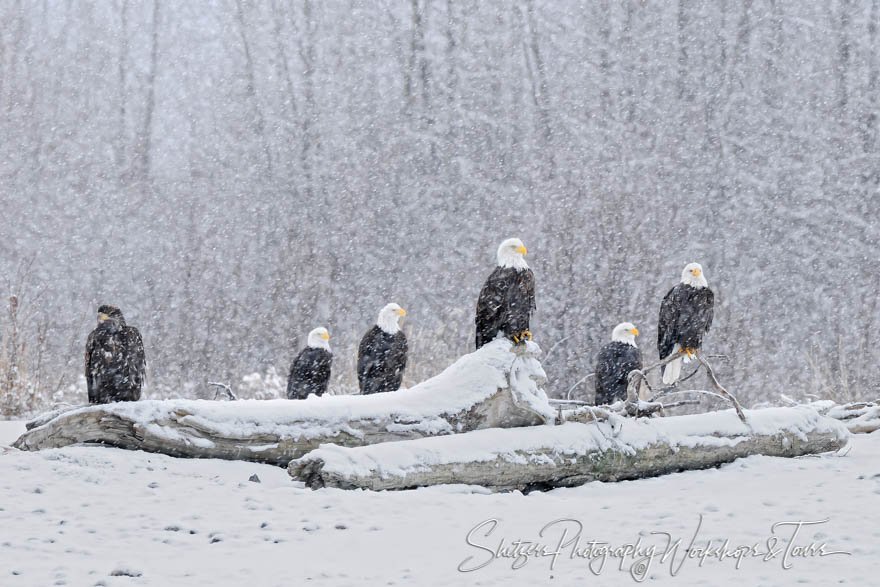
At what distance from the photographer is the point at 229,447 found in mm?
4031

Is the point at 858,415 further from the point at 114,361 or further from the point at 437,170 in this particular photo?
the point at 437,170

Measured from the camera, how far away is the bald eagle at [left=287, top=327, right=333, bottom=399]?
7160 mm

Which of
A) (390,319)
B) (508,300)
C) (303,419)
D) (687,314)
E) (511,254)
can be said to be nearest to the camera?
(303,419)

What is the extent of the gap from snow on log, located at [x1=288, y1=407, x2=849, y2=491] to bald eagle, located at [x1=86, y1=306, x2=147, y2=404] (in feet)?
6.13

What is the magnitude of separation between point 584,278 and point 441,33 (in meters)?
5.75

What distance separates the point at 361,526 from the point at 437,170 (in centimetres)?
1297

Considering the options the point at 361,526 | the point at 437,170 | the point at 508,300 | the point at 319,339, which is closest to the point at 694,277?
the point at 508,300

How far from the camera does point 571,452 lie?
13.7 ft

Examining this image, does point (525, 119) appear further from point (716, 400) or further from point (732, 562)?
point (732, 562)

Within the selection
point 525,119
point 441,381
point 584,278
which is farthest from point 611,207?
point 441,381

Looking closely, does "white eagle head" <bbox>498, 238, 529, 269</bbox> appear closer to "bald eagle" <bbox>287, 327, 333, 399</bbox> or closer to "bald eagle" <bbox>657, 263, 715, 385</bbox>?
"bald eagle" <bbox>657, 263, 715, 385</bbox>

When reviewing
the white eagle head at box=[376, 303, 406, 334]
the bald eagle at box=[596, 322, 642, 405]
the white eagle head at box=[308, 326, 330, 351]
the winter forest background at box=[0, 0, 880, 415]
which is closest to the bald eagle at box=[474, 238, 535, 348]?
the white eagle head at box=[376, 303, 406, 334]

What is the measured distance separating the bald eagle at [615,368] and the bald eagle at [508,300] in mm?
1899

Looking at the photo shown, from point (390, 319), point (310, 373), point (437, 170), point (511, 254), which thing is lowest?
point (310, 373)
